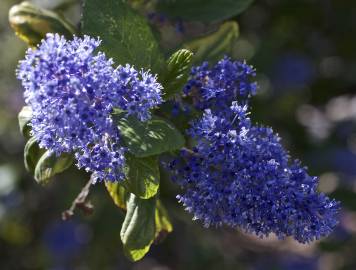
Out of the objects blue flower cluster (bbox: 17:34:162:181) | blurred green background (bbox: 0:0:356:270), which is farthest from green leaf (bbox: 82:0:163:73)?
blurred green background (bbox: 0:0:356:270)

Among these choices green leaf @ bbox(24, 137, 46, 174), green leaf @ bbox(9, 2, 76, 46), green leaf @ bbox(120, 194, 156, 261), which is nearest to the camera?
green leaf @ bbox(120, 194, 156, 261)

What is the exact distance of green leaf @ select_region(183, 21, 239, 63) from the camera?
6.81 feet

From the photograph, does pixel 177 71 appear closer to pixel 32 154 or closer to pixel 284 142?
pixel 32 154

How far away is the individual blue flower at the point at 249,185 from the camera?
1557mm

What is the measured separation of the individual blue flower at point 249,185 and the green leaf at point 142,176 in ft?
0.30

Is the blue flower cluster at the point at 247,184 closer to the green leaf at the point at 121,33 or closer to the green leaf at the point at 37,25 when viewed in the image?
the green leaf at the point at 121,33

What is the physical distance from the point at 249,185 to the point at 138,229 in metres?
0.30

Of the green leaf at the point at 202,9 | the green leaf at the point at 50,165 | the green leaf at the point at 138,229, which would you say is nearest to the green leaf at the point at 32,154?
the green leaf at the point at 50,165

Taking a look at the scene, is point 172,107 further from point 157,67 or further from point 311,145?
point 311,145

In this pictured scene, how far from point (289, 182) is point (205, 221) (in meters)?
0.21

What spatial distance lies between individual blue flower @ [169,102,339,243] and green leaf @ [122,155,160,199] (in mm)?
92

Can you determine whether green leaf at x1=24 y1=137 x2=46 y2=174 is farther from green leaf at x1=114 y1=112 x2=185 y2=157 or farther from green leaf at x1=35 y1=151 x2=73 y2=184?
green leaf at x1=114 y1=112 x2=185 y2=157

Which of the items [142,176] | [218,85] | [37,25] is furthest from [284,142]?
[142,176]

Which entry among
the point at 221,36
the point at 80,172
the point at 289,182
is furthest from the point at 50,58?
the point at 80,172
